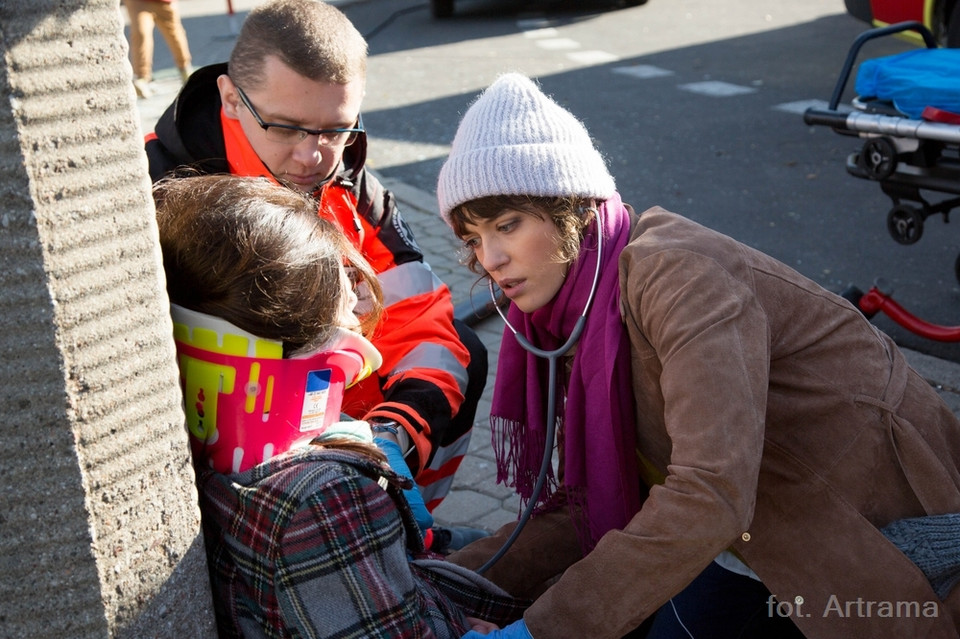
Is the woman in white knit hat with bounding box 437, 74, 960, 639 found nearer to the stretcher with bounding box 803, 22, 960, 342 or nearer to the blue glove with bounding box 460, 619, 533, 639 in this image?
the blue glove with bounding box 460, 619, 533, 639

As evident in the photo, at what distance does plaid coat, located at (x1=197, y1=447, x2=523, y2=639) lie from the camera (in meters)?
1.55

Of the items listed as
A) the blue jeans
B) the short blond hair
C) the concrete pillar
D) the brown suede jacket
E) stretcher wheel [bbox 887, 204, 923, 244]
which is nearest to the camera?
the concrete pillar

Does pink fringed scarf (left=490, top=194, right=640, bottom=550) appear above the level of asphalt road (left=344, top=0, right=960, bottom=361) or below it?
above

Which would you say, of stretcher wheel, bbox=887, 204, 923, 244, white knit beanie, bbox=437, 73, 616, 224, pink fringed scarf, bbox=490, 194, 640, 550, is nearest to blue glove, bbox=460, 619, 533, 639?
pink fringed scarf, bbox=490, 194, 640, 550

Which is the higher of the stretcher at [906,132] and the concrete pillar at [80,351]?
the concrete pillar at [80,351]

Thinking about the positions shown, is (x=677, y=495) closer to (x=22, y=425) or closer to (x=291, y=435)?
(x=291, y=435)

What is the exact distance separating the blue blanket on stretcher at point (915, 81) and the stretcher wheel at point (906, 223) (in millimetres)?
463

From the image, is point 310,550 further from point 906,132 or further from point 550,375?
point 906,132

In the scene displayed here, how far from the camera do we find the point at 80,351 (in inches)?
51.1

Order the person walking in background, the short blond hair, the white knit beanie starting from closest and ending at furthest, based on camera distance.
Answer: the white knit beanie → the short blond hair → the person walking in background

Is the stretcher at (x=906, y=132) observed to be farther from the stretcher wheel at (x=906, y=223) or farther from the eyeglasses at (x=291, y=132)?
the eyeglasses at (x=291, y=132)

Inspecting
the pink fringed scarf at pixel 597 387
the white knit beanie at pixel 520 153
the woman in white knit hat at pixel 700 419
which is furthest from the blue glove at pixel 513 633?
the white knit beanie at pixel 520 153

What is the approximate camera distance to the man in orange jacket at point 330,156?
8.71 feet

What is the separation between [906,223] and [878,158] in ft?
1.23
